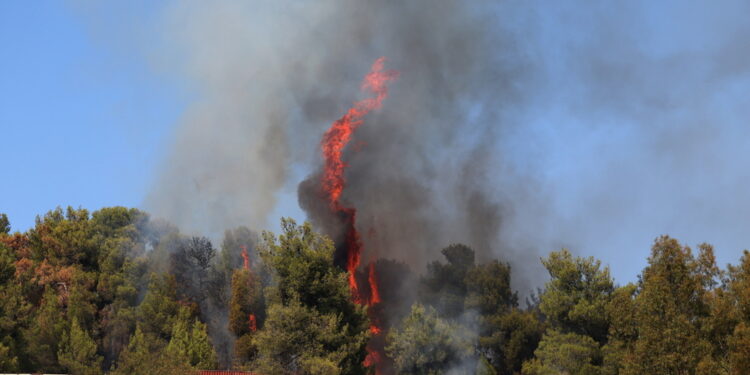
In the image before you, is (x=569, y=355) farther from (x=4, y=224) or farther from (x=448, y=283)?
(x=4, y=224)

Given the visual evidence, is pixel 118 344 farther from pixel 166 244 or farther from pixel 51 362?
pixel 166 244

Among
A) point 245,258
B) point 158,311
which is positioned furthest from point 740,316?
point 245,258

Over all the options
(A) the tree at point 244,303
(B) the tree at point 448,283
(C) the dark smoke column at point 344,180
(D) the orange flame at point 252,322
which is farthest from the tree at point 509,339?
(A) the tree at point 244,303

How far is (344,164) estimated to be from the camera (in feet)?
278

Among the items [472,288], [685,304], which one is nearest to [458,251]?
[472,288]

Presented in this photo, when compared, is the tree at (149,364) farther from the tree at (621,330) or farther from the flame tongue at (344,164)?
the tree at (621,330)

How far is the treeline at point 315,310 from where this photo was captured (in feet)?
148

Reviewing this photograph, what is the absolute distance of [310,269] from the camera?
60.3m

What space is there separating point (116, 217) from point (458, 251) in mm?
37649

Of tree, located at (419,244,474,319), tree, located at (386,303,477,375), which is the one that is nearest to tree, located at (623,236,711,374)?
tree, located at (386,303,477,375)

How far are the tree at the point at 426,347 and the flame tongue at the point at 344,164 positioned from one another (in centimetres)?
1602

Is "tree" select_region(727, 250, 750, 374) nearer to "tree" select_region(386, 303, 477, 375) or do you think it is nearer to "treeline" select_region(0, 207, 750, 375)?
"treeline" select_region(0, 207, 750, 375)

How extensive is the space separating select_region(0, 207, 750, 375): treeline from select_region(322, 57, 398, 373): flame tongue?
268cm

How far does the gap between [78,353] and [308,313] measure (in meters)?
23.1
